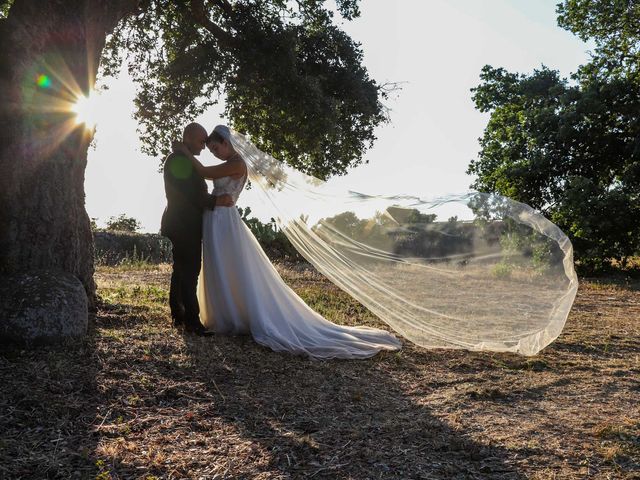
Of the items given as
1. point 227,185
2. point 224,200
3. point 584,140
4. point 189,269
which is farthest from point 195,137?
point 584,140

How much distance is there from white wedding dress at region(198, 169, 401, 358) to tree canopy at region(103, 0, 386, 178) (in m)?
3.32

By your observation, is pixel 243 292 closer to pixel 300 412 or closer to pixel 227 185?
pixel 227 185

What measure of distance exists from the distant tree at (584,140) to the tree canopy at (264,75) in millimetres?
8832

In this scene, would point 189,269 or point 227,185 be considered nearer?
point 189,269

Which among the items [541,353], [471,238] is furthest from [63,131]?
[541,353]

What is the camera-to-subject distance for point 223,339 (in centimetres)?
780

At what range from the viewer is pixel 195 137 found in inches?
317

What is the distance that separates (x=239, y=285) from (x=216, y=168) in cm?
155

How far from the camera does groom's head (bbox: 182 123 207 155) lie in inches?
316

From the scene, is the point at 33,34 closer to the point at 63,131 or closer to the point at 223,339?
the point at 63,131

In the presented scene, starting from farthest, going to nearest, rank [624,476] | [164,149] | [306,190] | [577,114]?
[577,114], [164,149], [306,190], [624,476]

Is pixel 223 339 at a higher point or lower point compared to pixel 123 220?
lower

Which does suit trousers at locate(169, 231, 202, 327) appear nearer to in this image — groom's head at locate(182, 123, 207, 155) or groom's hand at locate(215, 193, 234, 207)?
groom's hand at locate(215, 193, 234, 207)

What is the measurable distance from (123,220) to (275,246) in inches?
297
